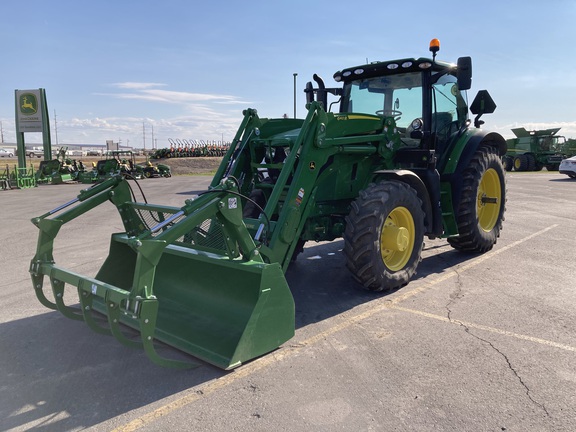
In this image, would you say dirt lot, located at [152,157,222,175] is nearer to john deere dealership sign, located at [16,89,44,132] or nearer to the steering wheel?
john deere dealership sign, located at [16,89,44,132]

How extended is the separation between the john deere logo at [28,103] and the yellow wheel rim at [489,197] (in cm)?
2545

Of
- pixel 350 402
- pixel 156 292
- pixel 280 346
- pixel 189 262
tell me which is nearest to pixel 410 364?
pixel 350 402

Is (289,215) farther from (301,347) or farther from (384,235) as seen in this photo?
(384,235)

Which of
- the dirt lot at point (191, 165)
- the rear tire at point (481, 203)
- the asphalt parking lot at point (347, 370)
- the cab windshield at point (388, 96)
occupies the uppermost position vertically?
the cab windshield at point (388, 96)

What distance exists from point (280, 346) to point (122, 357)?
4.17 ft

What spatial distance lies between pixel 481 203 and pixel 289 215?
4174mm

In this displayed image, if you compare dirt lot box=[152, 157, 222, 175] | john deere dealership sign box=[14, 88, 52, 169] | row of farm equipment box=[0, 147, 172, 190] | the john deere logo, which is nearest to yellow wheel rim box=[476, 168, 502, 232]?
row of farm equipment box=[0, 147, 172, 190]

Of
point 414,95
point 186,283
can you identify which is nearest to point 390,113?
point 414,95

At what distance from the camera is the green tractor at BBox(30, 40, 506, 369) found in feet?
11.3

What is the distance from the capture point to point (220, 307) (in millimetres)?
3908

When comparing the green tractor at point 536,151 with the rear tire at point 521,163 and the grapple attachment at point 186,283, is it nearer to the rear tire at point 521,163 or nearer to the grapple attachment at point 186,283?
the rear tire at point 521,163

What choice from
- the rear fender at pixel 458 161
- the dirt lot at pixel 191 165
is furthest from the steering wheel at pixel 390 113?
the dirt lot at pixel 191 165

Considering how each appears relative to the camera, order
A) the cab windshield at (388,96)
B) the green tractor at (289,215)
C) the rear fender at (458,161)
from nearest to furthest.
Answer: the green tractor at (289,215)
the cab windshield at (388,96)
the rear fender at (458,161)

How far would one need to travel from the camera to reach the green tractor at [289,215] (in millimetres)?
3438
